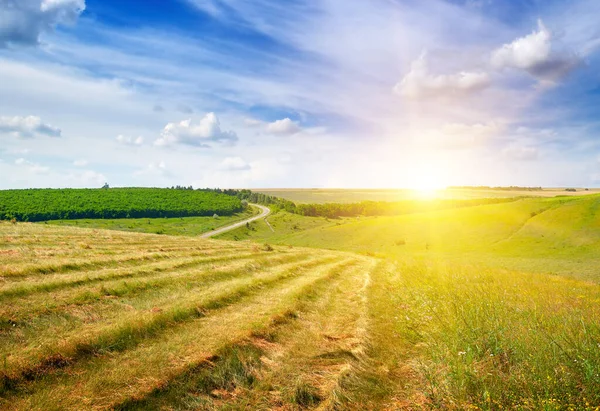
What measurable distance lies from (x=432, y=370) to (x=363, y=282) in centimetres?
1312

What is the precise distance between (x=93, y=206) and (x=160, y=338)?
17580cm

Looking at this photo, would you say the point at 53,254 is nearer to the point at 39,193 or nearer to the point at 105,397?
the point at 105,397

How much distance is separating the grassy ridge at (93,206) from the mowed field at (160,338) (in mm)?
154046

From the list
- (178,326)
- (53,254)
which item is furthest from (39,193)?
(178,326)

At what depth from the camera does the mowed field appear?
6.12 m

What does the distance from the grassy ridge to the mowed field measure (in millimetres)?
154046

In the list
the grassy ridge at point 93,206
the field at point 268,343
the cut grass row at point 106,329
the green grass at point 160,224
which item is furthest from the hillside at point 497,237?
the grassy ridge at point 93,206

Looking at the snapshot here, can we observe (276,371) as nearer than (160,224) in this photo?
Yes

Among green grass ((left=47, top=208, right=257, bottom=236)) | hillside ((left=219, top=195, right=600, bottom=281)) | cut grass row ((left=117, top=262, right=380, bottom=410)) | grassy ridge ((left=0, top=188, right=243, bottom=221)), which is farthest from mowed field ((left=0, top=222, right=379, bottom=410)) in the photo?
grassy ridge ((left=0, top=188, right=243, bottom=221))

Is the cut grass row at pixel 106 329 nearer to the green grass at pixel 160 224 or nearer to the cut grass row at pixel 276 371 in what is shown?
the cut grass row at pixel 276 371

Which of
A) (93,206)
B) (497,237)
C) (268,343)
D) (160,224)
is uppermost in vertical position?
(93,206)

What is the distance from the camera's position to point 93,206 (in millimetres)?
154125

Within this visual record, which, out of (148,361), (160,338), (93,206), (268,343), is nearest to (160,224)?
(93,206)

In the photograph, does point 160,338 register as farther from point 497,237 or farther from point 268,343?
point 497,237
